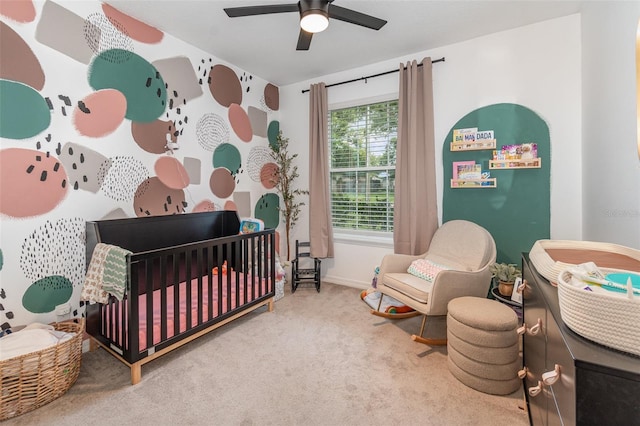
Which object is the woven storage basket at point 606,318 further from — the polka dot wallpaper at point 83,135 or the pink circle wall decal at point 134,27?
the pink circle wall decal at point 134,27

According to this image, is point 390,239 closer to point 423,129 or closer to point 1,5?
point 423,129

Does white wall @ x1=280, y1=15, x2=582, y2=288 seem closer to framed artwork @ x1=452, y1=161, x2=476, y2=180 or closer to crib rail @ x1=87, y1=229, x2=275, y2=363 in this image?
framed artwork @ x1=452, y1=161, x2=476, y2=180

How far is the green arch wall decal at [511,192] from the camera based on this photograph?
2.49m

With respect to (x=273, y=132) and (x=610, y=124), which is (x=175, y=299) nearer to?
(x=273, y=132)

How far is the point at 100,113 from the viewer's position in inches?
85.2

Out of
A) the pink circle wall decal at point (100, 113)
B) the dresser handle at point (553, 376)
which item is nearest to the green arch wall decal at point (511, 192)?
the dresser handle at point (553, 376)

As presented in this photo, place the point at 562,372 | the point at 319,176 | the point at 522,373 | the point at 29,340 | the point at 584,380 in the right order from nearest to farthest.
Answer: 1. the point at 584,380
2. the point at 562,372
3. the point at 522,373
4. the point at 29,340
5. the point at 319,176

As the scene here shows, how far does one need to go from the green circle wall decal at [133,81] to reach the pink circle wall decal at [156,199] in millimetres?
560

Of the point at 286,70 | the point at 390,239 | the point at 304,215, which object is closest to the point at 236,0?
the point at 286,70

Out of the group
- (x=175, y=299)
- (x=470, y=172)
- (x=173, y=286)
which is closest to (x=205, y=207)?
(x=173, y=286)

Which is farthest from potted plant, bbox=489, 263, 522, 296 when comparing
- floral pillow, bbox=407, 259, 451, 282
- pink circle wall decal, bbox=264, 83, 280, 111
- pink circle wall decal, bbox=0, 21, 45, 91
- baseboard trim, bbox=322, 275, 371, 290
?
pink circle wall decal, bbox=0, 21, 45, 91

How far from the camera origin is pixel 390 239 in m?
3.28

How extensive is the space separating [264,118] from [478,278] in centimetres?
300

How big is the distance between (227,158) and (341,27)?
174cm
